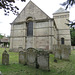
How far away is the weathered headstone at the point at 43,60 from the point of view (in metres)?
5.73

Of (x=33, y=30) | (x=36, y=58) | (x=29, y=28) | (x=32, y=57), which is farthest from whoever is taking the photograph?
(x=29, y=28)

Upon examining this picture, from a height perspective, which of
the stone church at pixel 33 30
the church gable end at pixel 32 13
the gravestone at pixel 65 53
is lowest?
the gravestone at pixel 65 53

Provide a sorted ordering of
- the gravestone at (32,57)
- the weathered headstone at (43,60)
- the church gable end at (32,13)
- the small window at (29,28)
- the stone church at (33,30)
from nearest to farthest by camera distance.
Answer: the weathered headstone at (43,60), the gravestone at (32,57), the stone church at (33,30), the church gable end at (32,13), the small window at (29,28)

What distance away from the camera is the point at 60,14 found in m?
25.1

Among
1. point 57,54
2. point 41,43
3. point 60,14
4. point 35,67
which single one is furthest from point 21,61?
point 60,14

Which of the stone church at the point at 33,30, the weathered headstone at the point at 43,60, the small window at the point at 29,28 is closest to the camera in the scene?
the weathered headstone at the point at 43,60

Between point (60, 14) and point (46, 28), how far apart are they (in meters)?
13.2

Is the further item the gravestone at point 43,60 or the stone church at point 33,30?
the stone church at point 33,30

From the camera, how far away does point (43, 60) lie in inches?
230

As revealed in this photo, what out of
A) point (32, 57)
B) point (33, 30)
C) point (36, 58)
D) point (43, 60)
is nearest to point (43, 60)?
point (43, 60)

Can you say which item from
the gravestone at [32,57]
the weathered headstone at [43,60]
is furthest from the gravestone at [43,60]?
the gravestone at [32,57]

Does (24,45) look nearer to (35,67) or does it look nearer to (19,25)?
(19,25)

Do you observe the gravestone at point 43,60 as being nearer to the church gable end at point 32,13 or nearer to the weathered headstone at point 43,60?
the weathered headstone at point 43,60

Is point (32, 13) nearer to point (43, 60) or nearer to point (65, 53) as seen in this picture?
point (65, 53)
